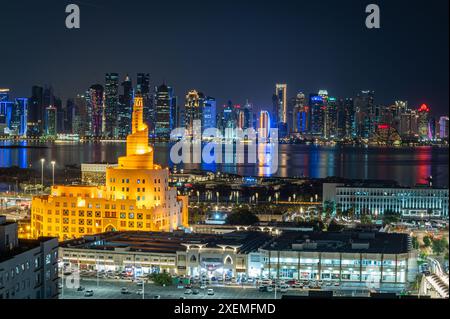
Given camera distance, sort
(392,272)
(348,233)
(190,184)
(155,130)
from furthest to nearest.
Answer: (155,130) → (190,184) → (348,233) → (392,272)

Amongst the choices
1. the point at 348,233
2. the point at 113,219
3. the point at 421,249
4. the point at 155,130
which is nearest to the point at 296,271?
the point at 348,233

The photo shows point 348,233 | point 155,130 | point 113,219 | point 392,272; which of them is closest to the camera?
point 392,272

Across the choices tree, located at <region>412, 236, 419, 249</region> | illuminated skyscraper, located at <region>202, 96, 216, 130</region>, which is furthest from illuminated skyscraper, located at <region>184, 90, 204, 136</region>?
tree, located at <region>412, 236, 419, 249</region>

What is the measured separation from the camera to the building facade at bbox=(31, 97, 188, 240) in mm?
8438

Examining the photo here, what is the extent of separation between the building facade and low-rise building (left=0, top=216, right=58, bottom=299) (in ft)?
12.6

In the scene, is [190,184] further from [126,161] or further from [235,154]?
[235,154]

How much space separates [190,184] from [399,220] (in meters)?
7.98

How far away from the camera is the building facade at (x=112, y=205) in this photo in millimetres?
8438

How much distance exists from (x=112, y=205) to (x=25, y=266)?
4.36 m

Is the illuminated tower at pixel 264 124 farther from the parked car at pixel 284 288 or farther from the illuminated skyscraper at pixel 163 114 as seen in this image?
the parked car at pixel 284 288

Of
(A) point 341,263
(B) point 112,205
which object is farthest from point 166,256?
(B) point 112,205

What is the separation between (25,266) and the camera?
162 inches

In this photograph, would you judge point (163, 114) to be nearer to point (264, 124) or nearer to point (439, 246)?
point (264, 124)
